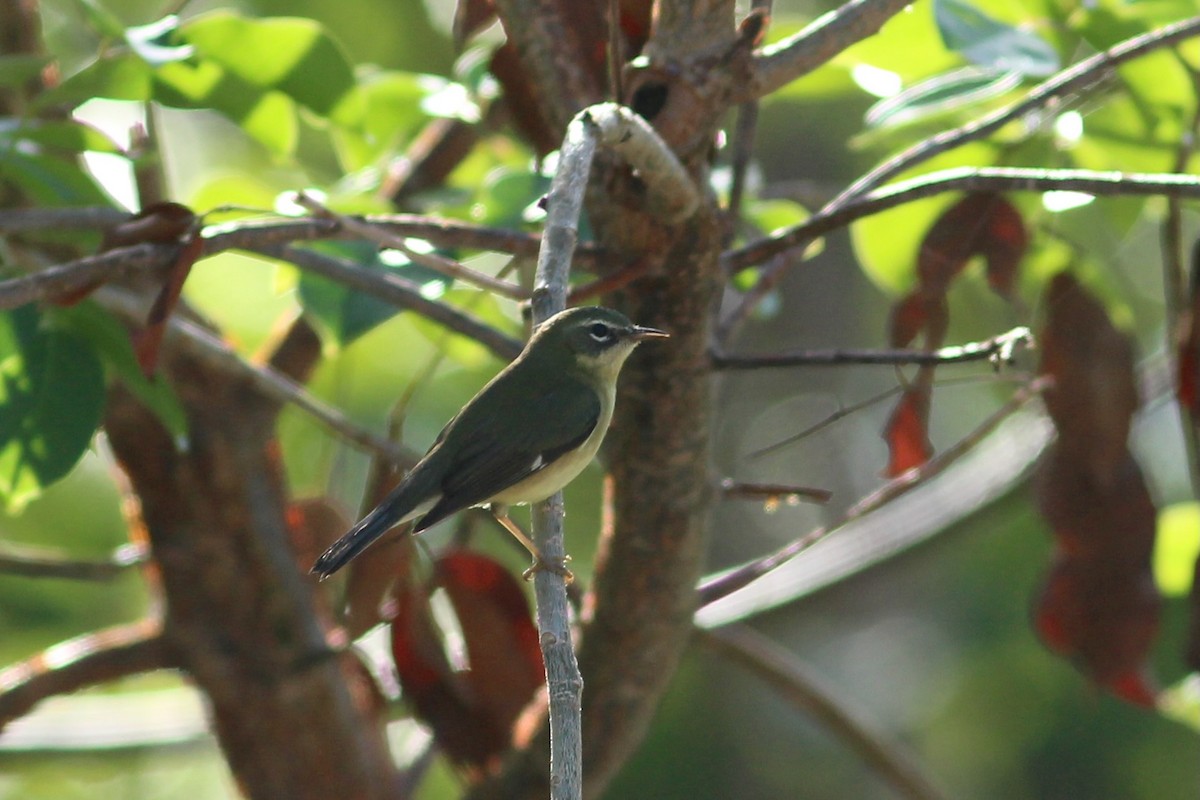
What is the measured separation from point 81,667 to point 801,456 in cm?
795

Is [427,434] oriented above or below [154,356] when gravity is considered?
below

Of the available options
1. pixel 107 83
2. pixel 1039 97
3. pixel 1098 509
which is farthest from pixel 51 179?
pixel 1098 509

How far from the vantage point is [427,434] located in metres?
6.99

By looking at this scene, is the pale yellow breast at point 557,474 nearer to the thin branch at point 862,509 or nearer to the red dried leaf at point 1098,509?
the thin branch at point 862,509

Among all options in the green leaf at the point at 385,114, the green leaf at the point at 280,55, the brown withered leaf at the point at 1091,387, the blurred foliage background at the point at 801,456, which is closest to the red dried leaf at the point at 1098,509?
the brown withered leaf at the point at 1091,387

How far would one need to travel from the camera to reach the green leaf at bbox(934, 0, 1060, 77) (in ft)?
8.56

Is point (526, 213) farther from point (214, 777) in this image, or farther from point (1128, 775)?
point (214, 777)

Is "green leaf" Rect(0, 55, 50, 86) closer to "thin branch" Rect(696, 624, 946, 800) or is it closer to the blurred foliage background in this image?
the blurred foliage background

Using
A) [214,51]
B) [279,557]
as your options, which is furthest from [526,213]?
[279,557]

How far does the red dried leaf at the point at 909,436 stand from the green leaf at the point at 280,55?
4.67 feet

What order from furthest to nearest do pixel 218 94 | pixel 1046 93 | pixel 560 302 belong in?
pixel 218 94 → pixel 1046 93 → pixel 560 302

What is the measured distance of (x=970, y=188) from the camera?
2.32 meters

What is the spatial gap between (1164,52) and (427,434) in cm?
466

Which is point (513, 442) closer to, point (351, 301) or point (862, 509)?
point (351, 301)
